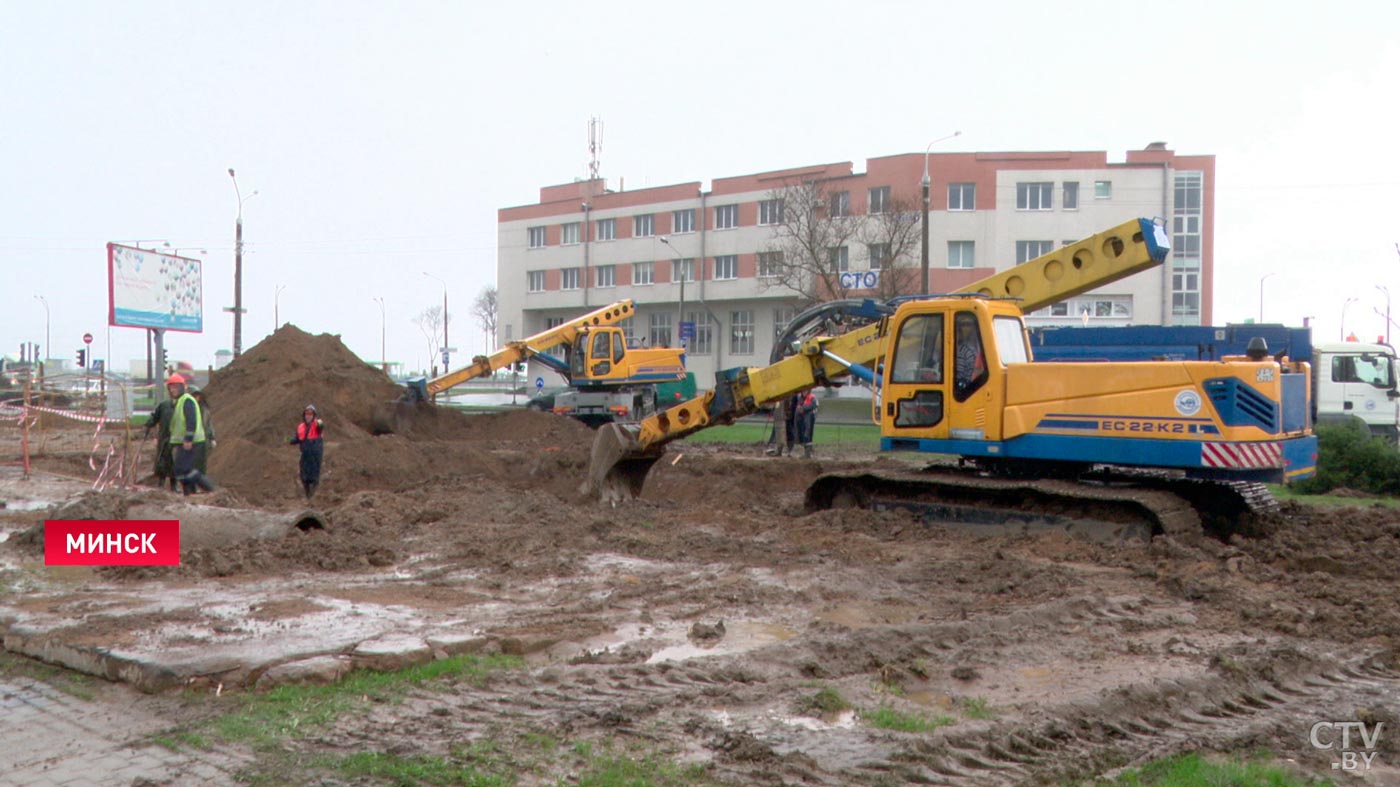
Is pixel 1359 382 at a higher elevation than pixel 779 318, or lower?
lower

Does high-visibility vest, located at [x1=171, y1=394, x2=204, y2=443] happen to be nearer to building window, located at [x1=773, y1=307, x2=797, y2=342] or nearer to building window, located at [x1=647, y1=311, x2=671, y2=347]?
building window, located at [x1=773, y1=307, x2=797, y2=342]

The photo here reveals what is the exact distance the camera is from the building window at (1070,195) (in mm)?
52781

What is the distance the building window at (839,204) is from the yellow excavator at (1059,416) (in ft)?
110

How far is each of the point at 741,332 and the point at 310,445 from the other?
1858 inches

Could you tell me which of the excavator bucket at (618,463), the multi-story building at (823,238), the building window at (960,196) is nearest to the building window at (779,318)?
the multi-story building at (823,238)

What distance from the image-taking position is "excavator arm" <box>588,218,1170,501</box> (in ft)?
41.4

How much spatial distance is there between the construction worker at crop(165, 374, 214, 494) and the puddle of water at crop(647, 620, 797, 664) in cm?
905

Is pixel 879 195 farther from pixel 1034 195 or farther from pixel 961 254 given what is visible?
pixel 1034 195

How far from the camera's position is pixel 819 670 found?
22.6 ft

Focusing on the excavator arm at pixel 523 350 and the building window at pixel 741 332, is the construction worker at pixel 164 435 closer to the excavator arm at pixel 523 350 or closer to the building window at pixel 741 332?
the excavator arm at pixel 523 350

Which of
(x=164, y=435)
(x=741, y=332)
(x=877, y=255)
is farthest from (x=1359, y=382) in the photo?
(x=741, y=332)

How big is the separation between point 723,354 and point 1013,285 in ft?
162

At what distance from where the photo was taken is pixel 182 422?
1465 cm

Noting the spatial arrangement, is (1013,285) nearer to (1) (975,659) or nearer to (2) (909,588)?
(2) (909,588)
